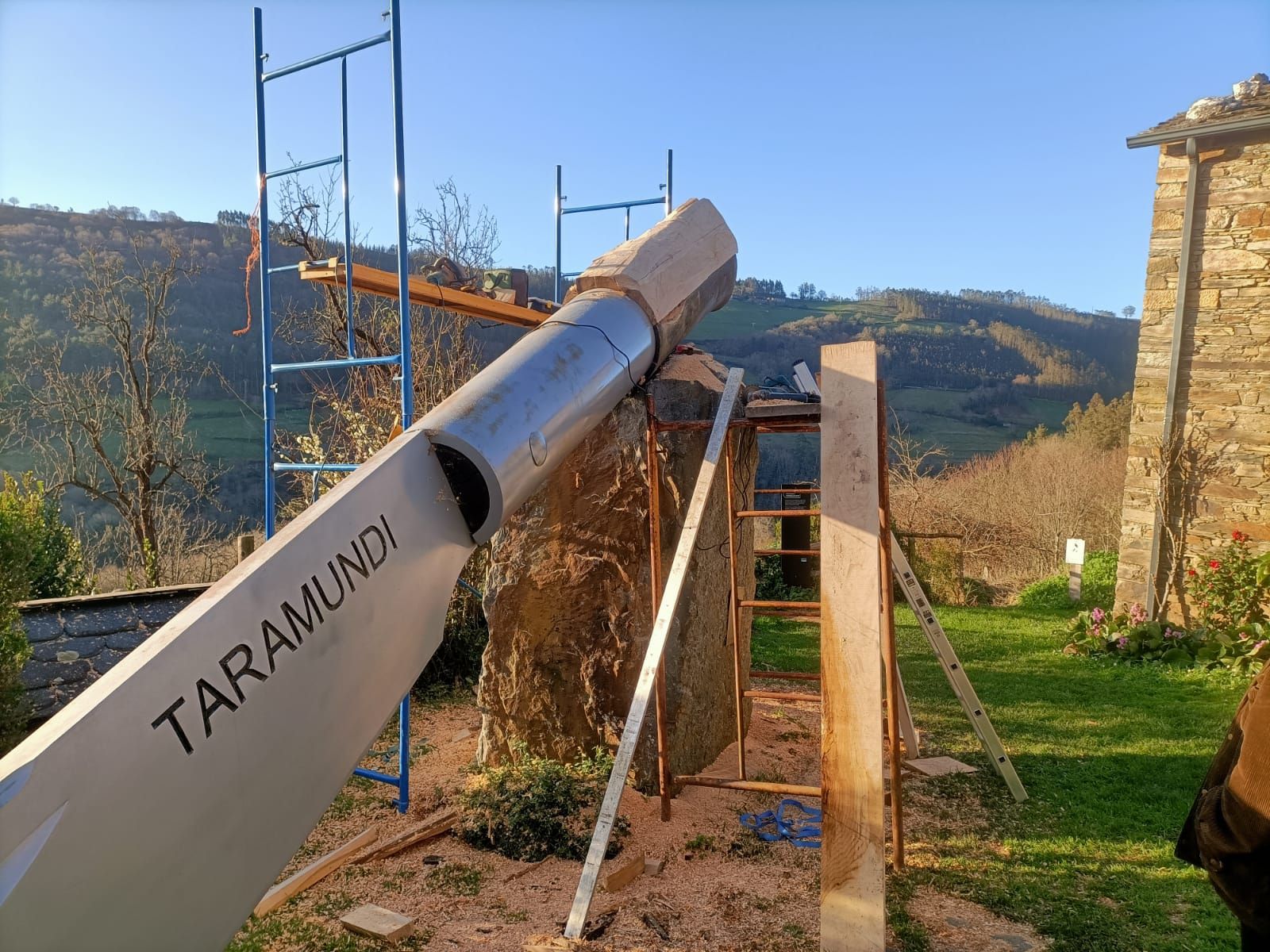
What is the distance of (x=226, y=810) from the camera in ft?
5.41

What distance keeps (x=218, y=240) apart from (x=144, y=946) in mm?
30021

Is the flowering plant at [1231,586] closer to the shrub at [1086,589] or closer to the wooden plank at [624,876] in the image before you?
the shrub at [1086,589]

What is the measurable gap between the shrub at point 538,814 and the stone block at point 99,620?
7.92 feet

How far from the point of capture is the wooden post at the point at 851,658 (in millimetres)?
2789

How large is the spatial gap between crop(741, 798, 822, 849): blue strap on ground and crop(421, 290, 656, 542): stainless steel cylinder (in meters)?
2.30

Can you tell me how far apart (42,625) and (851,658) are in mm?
4619

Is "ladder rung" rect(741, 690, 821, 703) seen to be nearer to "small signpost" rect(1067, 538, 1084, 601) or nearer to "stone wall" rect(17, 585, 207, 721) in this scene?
"stone wall" rect(17, 585, 207, 721)

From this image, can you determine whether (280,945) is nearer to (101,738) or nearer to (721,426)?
(101,738)

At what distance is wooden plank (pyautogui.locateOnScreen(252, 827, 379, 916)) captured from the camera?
11.1 feet

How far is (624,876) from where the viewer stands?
141 inches

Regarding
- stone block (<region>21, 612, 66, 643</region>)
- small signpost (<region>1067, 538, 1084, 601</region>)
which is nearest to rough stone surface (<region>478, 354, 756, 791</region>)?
stone block (<region>21, 612, 66, 643</region>)

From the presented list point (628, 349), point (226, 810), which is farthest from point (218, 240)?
point (226, 810)

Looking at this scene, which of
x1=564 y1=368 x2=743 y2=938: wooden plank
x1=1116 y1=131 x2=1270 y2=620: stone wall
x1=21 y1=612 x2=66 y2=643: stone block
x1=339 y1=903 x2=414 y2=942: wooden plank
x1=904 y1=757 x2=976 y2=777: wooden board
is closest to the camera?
x1=564 y1=368 x2=743 y2=938: wooden plank

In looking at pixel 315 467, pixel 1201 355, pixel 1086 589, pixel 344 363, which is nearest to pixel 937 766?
pixel 315 467
